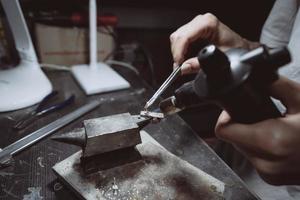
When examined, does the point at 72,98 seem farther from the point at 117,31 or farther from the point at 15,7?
the point at 117,31

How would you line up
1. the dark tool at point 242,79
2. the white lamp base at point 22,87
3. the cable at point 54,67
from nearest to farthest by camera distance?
1. the dark tool at point 242,79
2. the white lamp base at point 22,87
3. the cable at point 54,67

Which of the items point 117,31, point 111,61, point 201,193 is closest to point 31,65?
point 111,61

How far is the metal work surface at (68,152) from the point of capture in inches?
20.1

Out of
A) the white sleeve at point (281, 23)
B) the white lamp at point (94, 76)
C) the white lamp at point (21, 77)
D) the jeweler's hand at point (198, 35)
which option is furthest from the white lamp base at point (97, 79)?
the white sleeve at point (281, 23)

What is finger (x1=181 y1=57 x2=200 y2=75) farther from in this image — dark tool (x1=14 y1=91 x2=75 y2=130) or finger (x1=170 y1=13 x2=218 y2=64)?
dark tool (x1=14 y1=91 x2=75 y2=130)

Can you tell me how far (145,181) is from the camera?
19.8 inches

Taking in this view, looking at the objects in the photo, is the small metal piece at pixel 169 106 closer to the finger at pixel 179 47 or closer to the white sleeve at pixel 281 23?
the finger at pixel 179 47

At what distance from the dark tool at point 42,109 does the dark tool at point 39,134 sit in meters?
0.05

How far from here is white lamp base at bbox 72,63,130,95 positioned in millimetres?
884

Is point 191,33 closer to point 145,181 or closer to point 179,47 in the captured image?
point 179,47

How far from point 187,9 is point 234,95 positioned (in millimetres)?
1081

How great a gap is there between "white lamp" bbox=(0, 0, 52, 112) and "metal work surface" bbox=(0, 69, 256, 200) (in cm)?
4

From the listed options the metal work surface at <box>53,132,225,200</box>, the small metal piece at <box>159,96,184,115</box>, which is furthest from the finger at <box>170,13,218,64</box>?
the metal work surface at <box>53,132,225,200</box>

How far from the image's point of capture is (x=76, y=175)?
503 mm
